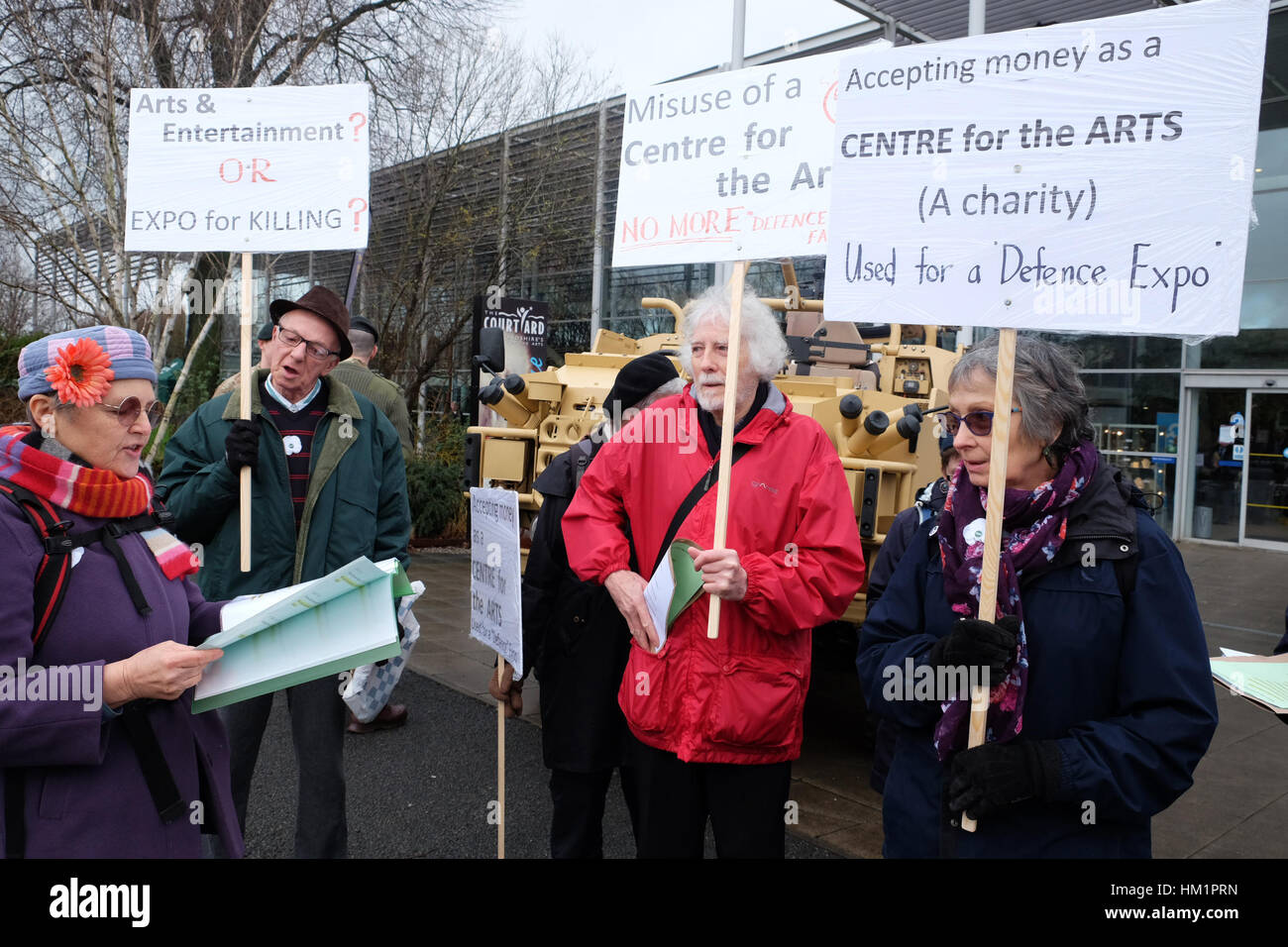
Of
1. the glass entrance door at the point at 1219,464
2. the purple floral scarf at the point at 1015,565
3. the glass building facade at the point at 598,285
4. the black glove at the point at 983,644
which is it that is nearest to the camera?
the black glove at the point at 983,644

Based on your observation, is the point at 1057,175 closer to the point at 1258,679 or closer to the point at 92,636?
the point at 1258,679

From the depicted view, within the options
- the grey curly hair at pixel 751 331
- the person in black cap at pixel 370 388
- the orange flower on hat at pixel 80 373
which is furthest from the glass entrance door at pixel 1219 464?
the orange flower on hat at pixel 80 373

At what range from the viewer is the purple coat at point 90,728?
187 centimetres

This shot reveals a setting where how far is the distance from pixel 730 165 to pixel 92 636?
85.9 inches

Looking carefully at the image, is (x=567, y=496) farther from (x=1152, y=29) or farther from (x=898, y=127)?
(x=1152, y=29)

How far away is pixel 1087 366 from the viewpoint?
15258 mm

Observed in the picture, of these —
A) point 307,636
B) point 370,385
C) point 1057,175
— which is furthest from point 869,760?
point 307,636

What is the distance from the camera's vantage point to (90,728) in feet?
6.27

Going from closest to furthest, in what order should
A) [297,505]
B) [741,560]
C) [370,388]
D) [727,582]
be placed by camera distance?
[727,582] → [741,560] → [297,505] → [370,388]

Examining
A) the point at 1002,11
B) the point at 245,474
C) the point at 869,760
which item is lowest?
the point at 869,760

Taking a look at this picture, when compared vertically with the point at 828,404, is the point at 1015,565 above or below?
below

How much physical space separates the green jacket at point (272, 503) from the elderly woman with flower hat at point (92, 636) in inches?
44.3

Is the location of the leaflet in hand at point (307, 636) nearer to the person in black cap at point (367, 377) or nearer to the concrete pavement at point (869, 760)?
the concrete pavement at point (869, 760)
